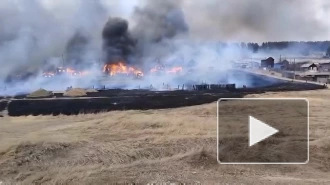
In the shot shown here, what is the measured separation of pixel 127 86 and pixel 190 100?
67.0 ft

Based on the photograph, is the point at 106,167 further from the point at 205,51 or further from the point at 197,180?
the point at 205,51

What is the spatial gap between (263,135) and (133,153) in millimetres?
9196

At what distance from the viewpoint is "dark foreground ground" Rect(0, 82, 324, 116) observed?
39.8 m

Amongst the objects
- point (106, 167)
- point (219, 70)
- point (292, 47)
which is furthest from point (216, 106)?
point (292, 47)

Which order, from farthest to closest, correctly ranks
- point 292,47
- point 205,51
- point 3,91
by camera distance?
point 292,47
point 205,51
point 3,91

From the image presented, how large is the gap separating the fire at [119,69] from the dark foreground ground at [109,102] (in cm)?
2568

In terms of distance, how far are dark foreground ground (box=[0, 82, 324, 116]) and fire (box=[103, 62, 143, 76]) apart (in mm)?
25684

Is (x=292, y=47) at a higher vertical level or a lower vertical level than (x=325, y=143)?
higher

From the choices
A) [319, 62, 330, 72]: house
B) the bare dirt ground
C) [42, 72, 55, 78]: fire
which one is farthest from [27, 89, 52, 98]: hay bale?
[319, 62, 330, 72]: house

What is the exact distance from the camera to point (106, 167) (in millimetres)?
21734

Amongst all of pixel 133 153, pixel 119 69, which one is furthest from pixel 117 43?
pixel 133 153

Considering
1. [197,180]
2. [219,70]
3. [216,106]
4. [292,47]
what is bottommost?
[197,180]

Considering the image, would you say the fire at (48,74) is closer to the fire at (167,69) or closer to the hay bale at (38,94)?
the fire at (167,69)

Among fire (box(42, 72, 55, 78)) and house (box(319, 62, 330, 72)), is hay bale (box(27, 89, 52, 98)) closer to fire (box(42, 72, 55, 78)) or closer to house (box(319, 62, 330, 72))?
fire (box(42, 72, 55, 78))
